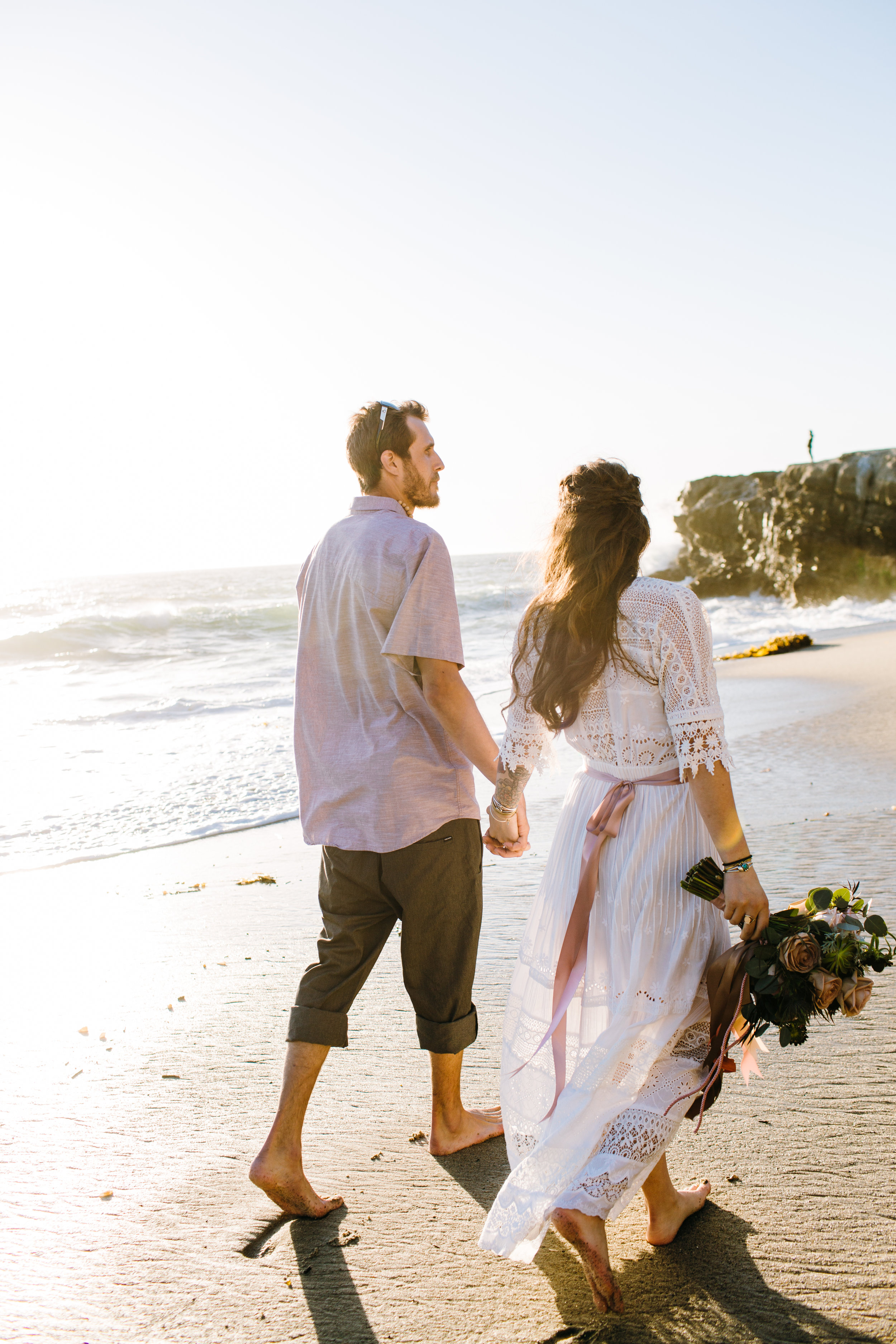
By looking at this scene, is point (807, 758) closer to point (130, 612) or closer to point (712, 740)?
point (712, 740)

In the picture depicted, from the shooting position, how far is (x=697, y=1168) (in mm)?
2516

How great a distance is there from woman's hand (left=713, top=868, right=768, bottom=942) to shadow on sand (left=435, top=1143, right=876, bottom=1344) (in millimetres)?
723

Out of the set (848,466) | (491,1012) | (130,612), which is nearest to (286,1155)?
(491,1012)

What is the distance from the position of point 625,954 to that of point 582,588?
81 cm

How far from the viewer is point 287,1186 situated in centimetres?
235

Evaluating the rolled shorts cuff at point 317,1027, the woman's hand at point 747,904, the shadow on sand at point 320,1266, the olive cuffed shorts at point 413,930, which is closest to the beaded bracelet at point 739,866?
the woman's hand at point 747,904

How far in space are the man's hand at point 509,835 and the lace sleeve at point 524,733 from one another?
0.15 meters

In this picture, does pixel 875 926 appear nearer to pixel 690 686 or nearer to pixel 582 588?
pixel 690 686

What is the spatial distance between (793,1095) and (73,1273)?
1.96 meters

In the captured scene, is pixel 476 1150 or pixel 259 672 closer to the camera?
pixel 476 1150

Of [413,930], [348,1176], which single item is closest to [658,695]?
[413,930]

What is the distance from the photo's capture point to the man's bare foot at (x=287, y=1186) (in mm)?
2346

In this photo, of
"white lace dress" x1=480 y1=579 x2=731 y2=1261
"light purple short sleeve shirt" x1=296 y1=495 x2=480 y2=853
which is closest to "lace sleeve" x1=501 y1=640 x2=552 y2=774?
"white lace dress" x1=480 y1=579 x2=731 y2=1261

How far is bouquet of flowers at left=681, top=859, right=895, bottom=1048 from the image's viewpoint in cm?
195
